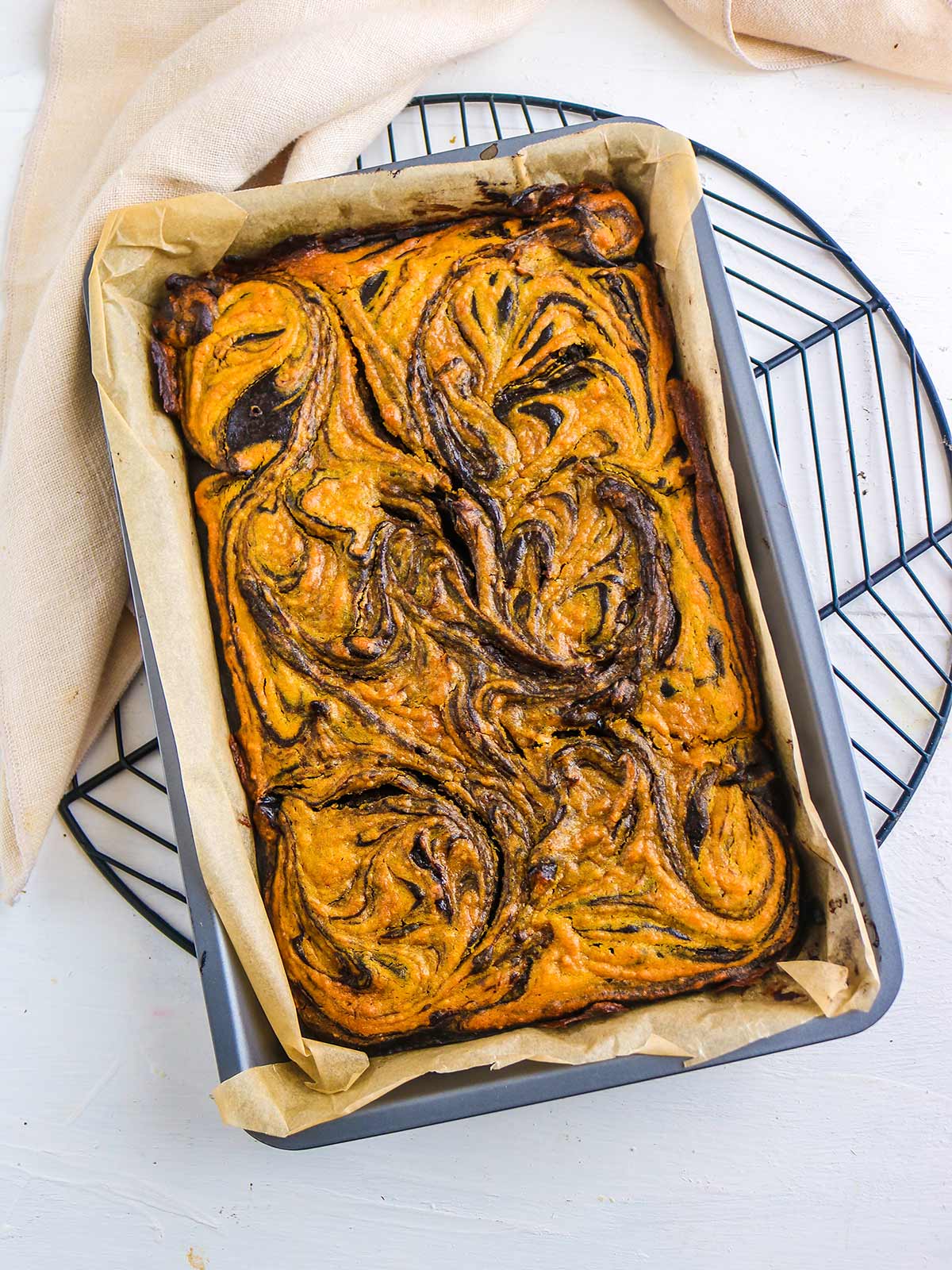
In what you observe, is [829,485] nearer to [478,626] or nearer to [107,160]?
[478,626]

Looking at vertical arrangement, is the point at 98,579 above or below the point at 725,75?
below

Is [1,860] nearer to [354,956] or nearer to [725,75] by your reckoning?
[354,956]

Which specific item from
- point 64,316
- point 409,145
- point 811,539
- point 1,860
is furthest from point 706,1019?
point 409,145

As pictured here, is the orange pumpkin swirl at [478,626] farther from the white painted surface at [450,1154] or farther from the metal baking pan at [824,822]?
the white painted surface at [450,1154]

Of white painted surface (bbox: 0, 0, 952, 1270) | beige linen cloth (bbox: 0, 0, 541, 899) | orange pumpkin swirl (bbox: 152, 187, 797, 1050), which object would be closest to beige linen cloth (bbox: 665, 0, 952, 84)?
beige linen cloth (bbox: 0, 0, 541, 899)

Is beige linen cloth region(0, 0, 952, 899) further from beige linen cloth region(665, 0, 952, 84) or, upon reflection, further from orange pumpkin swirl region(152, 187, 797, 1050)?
orange pumpkin swirl region(152, 187, 797, 1050)

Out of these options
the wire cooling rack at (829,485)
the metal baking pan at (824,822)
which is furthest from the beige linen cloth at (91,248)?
the metal baking pan at (824,822)
